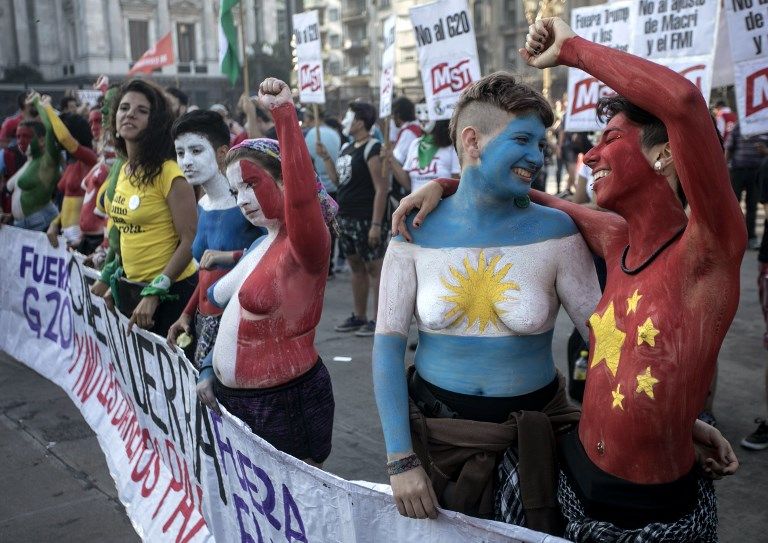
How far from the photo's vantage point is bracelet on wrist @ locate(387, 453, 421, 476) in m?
1.93

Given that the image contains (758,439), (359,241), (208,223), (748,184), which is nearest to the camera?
(208,223)

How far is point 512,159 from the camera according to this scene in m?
1.95

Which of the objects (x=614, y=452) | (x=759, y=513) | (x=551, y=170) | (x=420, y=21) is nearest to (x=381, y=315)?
(x=614, y=452)

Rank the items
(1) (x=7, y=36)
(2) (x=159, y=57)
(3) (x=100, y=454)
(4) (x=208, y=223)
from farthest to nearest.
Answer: (1) (x=7, y=36)
(2) (x=159, y=57)
(3) (x=100, y=454)
(4) (x=208, y=223)

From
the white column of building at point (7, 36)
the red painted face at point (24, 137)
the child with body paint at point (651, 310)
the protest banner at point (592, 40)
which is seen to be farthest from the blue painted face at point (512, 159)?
the white column of building at point (7, 36)

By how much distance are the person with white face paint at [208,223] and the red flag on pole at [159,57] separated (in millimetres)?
12283

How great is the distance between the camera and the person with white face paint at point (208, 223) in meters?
3.20

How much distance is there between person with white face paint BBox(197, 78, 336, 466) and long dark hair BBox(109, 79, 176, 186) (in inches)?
51.5

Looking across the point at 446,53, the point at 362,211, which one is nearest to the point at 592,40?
the point at 446,53

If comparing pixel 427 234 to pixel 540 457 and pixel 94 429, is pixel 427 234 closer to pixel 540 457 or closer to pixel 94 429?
pixel 540 457

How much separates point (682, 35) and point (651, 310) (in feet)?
15.3

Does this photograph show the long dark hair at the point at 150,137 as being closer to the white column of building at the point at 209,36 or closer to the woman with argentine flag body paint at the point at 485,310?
the woman with argentine flag body paint at the point at 485,310

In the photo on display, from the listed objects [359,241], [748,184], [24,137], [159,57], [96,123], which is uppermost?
[159,57]

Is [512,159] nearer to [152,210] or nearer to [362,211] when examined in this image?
[152,210]
